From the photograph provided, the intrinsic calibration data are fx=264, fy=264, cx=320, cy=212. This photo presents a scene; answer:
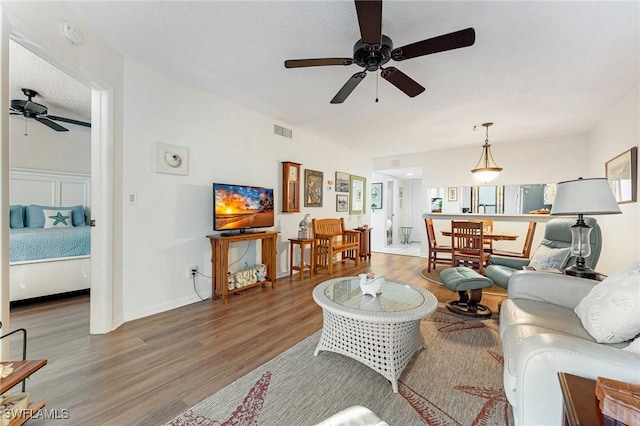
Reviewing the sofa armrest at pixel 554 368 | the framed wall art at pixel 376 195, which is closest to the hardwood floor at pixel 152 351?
the sofa armrest at pixel 554 368

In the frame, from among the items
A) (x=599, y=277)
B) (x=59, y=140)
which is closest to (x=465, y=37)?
(x=599, y=277)

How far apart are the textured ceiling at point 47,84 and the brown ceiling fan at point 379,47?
2.68 metres

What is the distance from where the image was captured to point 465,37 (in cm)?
164

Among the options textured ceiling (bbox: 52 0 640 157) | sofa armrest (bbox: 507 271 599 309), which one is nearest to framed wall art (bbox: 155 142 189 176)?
textured ceiling (bbox: 52 0 640 157)

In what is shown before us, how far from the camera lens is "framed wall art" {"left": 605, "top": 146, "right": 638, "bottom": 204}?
2.93 m

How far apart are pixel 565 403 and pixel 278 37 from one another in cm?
263

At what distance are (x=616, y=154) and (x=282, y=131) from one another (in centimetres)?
463

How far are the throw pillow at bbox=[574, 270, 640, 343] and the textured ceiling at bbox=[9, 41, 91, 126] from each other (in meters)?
4.49

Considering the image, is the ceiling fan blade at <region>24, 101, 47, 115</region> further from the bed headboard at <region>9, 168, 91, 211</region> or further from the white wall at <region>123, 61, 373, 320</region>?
the white wall at <region>123, 61, 373, 320</region>

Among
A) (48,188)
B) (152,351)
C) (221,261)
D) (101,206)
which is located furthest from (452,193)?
(48,188)

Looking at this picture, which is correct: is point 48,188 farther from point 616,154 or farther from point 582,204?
point 616,154

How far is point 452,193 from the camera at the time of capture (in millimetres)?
6035

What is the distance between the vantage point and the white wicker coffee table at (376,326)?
66.7 inches

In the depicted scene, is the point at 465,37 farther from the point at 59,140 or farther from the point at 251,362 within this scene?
the point at 59,140
